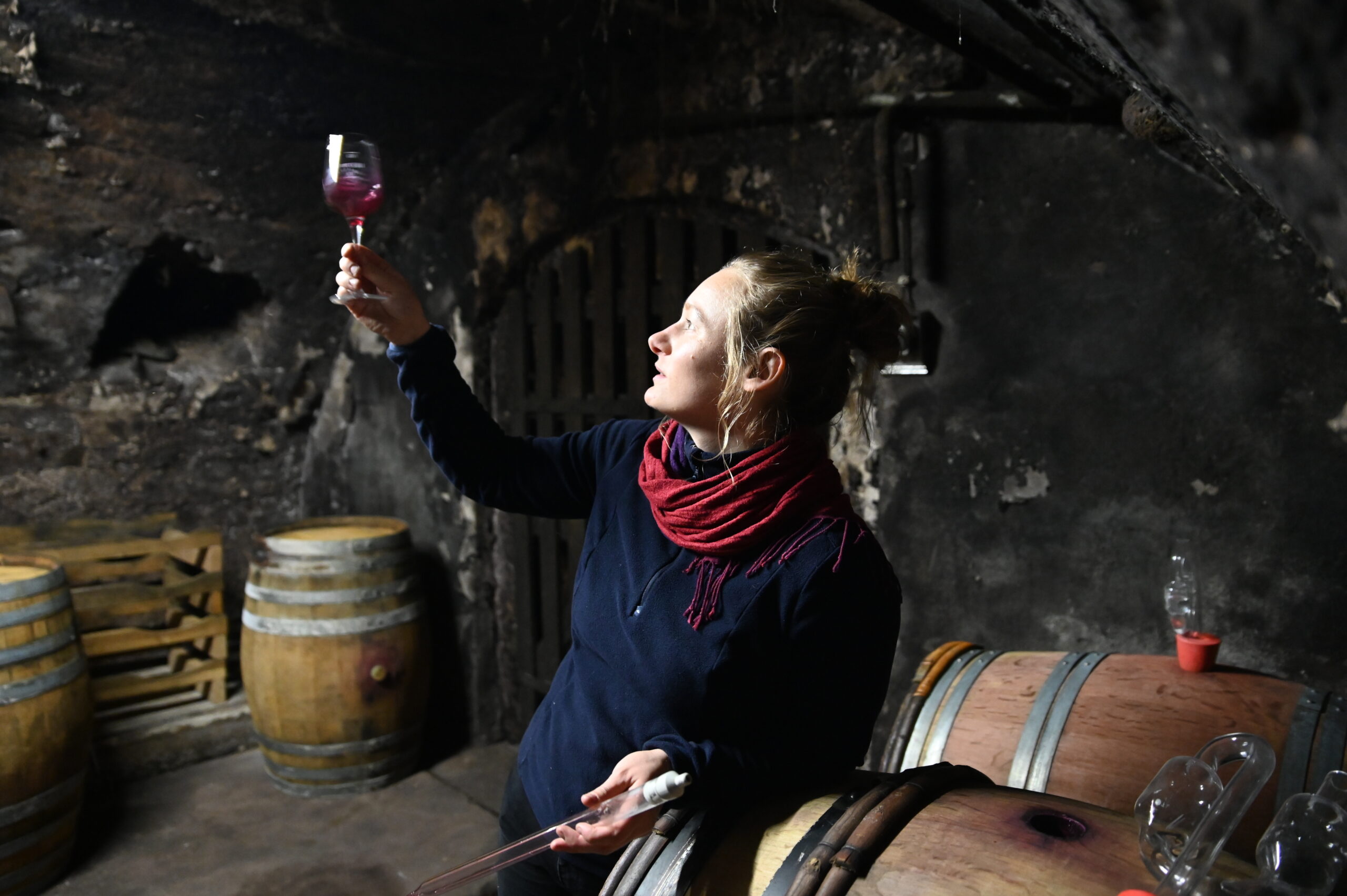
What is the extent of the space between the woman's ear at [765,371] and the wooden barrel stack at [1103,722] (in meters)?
0.89

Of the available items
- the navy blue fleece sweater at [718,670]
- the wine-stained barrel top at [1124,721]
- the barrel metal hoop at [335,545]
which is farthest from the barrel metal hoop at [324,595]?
the wine-stained barrel top at [1124,721]

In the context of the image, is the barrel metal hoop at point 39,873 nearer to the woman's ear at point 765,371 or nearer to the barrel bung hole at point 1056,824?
the woman's ear at point 765,371

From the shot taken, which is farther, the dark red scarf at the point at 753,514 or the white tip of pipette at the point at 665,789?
the dark red scarf at the point at 753,514

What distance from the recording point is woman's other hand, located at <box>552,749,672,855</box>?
1.16 m

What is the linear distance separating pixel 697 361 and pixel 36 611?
7.34 ft

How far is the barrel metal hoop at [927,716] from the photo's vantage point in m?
1.87

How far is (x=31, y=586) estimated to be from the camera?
8.36 feet

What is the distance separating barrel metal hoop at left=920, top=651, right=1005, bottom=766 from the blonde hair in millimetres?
712

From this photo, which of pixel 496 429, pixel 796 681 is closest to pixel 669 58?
pixel 496 429

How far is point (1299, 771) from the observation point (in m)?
1.50

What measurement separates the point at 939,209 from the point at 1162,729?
1393 millimetres

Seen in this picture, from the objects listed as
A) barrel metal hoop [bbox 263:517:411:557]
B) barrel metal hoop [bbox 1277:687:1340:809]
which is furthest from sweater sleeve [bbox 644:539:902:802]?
barrel metal hoop [bbox 263:517:411:557]

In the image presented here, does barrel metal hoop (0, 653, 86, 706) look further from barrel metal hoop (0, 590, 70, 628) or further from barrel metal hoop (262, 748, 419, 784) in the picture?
barrel metal hoop (262, 748, 419, 784)

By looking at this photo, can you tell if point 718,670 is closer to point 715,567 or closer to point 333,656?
point 715,567
